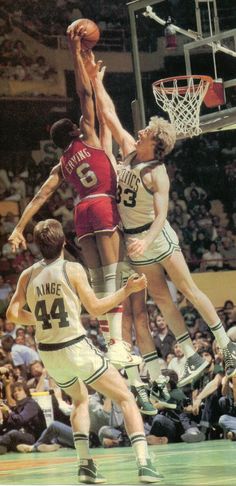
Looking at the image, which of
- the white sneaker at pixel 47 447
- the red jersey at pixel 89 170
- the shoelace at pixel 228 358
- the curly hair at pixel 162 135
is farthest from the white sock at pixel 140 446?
the white sneaker at pixel 47 447

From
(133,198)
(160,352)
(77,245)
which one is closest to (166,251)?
(133,198)

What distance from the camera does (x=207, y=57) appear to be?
12625 mm

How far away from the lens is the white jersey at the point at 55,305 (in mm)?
8117

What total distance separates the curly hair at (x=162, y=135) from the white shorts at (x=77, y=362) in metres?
2.18

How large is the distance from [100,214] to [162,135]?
886 millimetres

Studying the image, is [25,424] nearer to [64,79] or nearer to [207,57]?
[207,57]

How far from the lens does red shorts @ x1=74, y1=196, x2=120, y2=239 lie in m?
9.63

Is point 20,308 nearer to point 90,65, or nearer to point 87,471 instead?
point 87,471

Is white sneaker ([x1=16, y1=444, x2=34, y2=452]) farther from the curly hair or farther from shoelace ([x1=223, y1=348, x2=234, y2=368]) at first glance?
the curly hair

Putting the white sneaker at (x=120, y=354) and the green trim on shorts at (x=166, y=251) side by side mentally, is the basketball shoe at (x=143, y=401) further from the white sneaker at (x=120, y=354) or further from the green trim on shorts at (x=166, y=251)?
the green trim on shorts at (x=166, y=251)

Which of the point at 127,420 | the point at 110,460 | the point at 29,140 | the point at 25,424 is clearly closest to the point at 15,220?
the point at 29,140

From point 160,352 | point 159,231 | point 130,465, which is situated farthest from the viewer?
point 160,352

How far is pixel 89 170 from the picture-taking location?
973 cm

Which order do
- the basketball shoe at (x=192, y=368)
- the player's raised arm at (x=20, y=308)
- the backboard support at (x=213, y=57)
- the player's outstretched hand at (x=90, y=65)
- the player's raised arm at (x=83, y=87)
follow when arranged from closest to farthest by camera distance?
1. the player's raised arm at (x=20, y=308)
2. the basketball shoe at (x=192, y=368)
3. the backboard support at (x=213, y=57)
4. the player's raised arm at (x=83, y=87)
5. the player's outstretched hand at (x=90, y=65)
